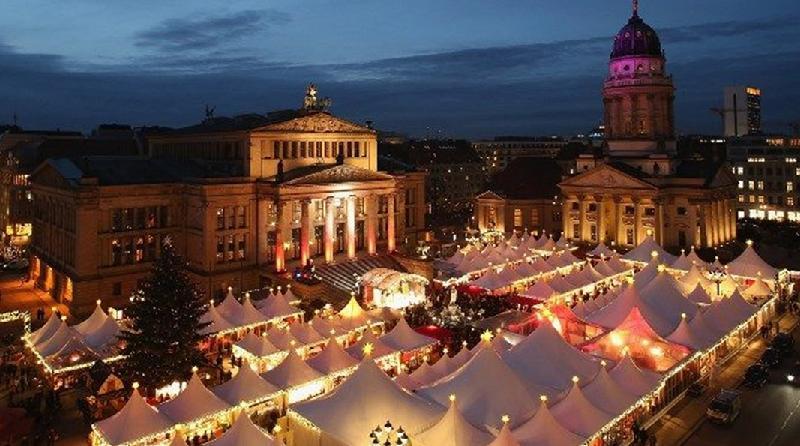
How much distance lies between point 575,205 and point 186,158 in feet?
139

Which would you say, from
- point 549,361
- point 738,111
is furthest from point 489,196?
point 738,111

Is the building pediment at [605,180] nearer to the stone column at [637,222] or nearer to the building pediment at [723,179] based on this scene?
the stone column at [637,222]

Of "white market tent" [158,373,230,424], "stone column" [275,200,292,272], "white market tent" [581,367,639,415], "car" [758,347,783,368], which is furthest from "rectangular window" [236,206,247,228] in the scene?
"car" [758,347,783,368]

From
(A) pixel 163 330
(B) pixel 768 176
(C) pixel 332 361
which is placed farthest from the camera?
(B) pixel 768 176

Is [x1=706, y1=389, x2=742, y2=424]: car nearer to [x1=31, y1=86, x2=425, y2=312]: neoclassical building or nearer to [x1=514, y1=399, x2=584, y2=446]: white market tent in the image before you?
[x1=514, y1=399, x2=584, y2=446]: white market tent

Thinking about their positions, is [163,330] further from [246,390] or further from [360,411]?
[360,411]

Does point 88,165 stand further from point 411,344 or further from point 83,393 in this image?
point 411,344

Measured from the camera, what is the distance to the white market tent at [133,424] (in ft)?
72.1

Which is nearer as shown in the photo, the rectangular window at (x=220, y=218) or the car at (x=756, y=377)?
the car at (x=756, y=377)

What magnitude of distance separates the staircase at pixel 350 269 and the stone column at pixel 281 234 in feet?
9.93

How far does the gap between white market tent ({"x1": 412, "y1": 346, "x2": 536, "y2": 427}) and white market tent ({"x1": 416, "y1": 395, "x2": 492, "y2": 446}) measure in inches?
71.8

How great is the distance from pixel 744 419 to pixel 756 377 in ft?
14.7

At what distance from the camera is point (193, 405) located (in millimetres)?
23891

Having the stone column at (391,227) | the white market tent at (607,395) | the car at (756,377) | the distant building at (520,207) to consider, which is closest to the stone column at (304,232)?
the stone column at (391,227)
